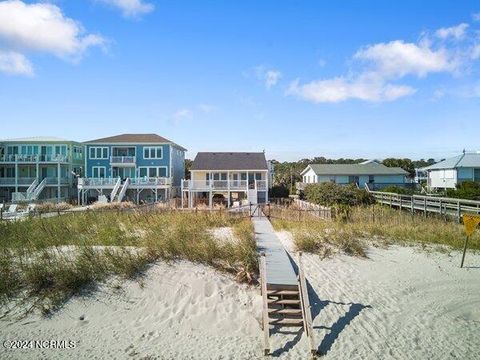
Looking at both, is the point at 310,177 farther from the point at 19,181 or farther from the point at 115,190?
the point at 19,181

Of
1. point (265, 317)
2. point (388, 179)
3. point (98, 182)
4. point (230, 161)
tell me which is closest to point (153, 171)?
point (98, 182)

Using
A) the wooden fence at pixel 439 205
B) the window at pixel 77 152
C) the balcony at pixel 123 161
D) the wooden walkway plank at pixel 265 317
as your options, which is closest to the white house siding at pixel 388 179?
the wooden fence at pixel 439 205

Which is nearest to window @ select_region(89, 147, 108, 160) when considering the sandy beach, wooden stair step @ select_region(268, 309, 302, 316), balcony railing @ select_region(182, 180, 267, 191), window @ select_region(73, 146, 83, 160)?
window @ select_region(73, 146, 83, 160)

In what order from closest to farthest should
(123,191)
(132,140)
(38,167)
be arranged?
(123,191) < (132,140) < (38,167)

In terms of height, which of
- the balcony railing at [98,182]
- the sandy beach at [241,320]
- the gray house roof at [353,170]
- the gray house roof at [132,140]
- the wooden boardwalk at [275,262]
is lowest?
the sandy beach at [241,320]

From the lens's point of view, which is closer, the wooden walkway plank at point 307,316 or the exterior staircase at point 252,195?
the wooden walkway plank at point 307,316

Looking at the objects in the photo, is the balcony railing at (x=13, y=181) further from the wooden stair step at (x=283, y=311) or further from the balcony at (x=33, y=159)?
the wooden stair step at (x=283, y=311)

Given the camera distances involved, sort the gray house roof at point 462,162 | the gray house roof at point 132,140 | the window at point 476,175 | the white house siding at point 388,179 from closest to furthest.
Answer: the gray house roof at point 132,140 < the gray house roof at point 462,162 < the window at point 476,175 < the white house siding at point 388,179

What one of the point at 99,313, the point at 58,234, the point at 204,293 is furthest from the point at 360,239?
the point at 58,234
